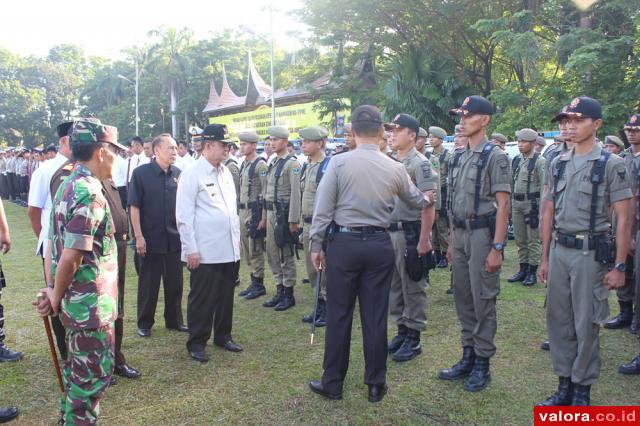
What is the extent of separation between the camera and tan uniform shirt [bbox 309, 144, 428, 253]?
366 centimetres

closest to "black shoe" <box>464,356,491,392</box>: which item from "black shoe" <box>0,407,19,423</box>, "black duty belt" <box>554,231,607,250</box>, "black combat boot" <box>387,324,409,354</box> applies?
"black combat boot" <box>387,324,409,354</box>

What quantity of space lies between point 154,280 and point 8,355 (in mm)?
1432

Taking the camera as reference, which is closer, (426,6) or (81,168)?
(81,168)

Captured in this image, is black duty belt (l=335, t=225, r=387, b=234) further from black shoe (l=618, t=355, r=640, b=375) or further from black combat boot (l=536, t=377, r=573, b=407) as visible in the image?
black shoe (l=618, t=355, r=640, b=375)

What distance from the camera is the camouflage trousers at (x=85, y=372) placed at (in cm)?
282

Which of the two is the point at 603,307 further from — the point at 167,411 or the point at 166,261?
the point at 166,261

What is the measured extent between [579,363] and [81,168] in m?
3.41

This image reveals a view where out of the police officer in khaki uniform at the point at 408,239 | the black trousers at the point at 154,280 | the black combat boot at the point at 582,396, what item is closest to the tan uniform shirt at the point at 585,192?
the black combat boot at the point at 582,396

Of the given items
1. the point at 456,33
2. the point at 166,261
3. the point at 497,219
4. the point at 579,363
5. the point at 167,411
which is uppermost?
the point at 456,33

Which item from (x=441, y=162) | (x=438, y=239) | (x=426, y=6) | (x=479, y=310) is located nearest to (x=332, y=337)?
(x=479, y=310)

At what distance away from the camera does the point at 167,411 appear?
12.3 feet

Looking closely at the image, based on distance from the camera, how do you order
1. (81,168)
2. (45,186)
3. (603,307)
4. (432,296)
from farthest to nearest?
(432,296), (45,186), (603,307), (81,168)

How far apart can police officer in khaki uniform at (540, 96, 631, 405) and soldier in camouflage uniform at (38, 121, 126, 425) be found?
2.96m

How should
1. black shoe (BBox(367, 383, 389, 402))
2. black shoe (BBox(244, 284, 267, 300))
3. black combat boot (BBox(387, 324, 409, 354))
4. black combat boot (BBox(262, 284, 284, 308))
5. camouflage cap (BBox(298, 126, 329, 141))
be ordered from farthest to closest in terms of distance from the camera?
black shoe (BBox(244, 284, 267, 300)) → black combat boot (BBox(262, 284, 284, 308)) → camouflage cap (BBox(298, 126, 329, 141)) → black combat boot (BBox(387, 324, 409, 354)) → black shoe (BBox(367, 383, 389, 402))
